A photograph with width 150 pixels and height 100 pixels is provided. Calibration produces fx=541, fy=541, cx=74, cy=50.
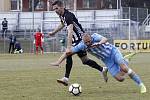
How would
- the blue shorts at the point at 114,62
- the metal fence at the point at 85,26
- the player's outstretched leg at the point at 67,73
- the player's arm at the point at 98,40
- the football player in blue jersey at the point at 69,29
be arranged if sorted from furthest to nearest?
the metal fence at the point at 85,26 → the player's outstretched leg at the point at 67,73 → the football player in blue jersey at the point at 69,29 → the blue shorts at the point at 114,62 → the player's arm at the point at 98,40

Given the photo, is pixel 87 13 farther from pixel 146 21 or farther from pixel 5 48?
pixel 5 48

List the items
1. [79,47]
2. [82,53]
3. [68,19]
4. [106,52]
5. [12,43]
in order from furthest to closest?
[12,43]
[82,53]
[68,19]
[79,47]
[106,52]

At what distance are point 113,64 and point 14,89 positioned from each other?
2.63 m

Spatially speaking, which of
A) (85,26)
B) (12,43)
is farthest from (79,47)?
(85,26)

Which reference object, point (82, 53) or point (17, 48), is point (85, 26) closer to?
point (17, 48)

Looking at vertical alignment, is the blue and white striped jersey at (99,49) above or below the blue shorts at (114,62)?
above

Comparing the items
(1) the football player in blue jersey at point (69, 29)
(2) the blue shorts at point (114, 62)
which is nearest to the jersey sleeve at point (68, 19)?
(1) the football player in blue jersey at point (69, 29)

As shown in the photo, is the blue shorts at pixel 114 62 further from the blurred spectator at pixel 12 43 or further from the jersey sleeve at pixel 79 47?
the blurred spectator at pixel 12 43

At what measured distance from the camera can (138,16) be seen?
5859 cm

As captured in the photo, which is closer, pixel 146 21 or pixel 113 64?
pixel 113 64

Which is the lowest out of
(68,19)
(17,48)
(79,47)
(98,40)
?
(17,48)

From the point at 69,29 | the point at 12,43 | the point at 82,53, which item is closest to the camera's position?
the point at 69,29

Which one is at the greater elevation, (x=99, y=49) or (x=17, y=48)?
→ (x=99, y=49)

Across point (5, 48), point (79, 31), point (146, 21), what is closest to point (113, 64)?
point (79, 31)
